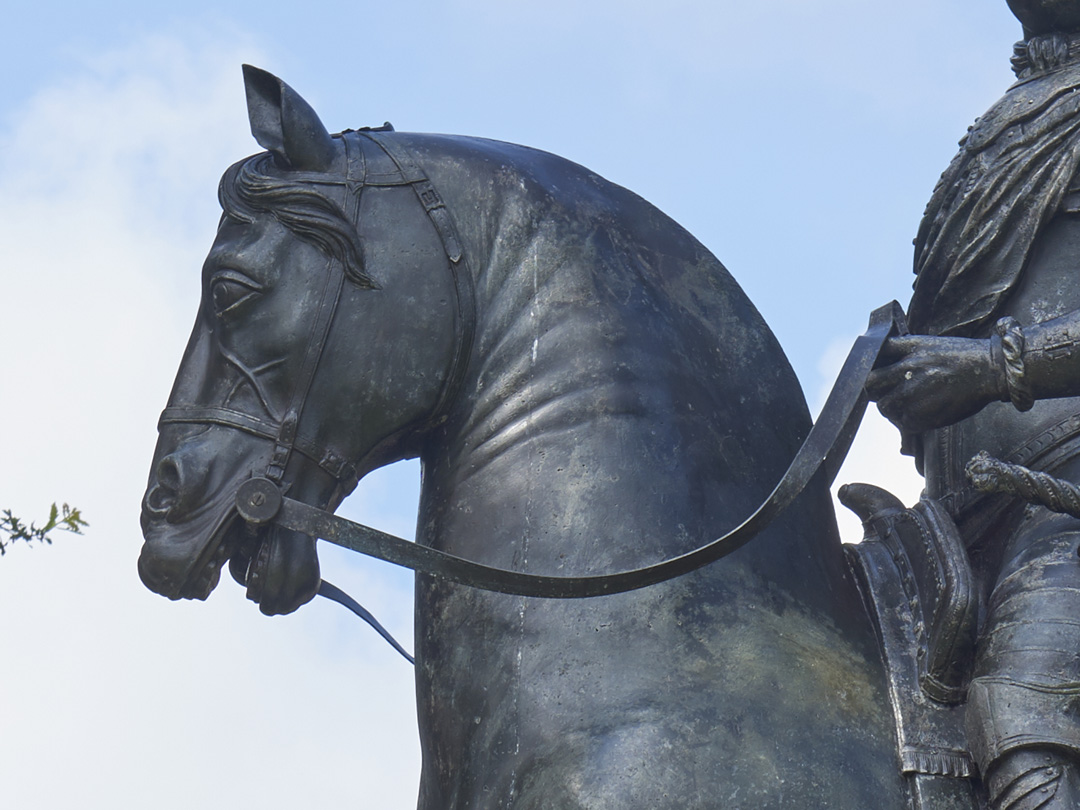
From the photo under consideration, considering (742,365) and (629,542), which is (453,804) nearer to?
(629,542)

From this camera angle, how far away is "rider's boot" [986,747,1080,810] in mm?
3842

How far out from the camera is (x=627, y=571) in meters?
3.95

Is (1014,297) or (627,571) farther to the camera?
(1014,297)

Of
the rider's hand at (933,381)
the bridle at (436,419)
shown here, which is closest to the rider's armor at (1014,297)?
the rider's hand at (933,381)

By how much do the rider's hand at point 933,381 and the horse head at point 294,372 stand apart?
1066mm

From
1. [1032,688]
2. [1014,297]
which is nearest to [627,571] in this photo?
[1032,688]

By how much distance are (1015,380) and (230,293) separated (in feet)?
6.15

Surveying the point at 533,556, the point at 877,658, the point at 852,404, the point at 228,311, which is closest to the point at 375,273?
the point at 228,311

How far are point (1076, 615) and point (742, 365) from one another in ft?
3.33

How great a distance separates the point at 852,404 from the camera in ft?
14.2

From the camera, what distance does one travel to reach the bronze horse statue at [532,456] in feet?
12.9

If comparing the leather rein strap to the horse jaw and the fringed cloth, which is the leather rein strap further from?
the fringed cloth

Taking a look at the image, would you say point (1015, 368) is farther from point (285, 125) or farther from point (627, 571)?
Result: point (285, 125)

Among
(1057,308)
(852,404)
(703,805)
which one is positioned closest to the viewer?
(703,805)
